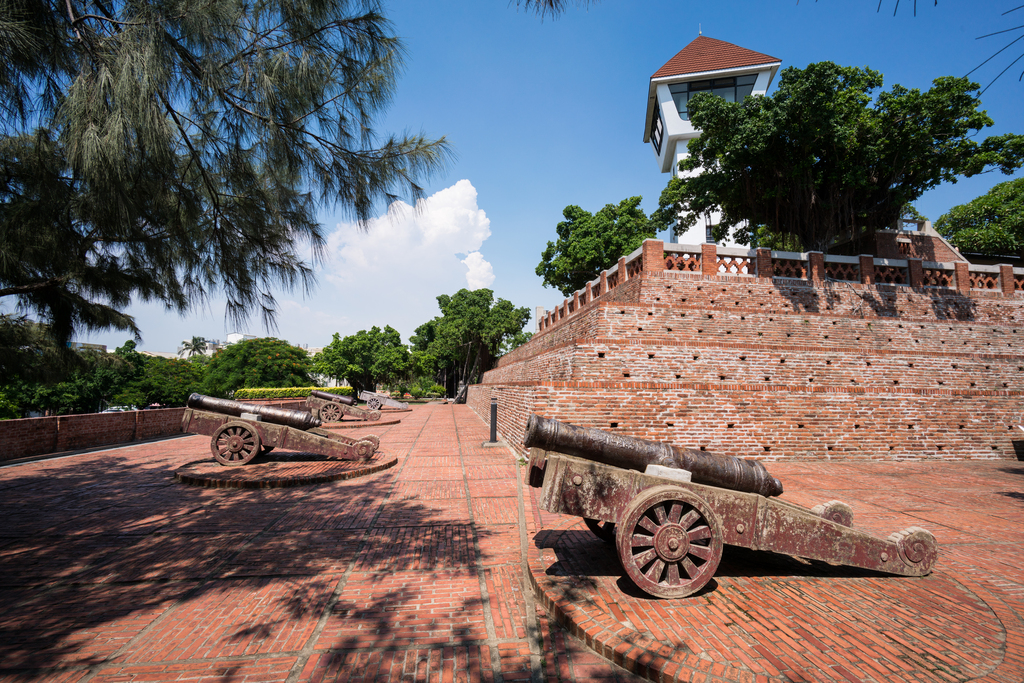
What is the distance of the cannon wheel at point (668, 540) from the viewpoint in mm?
2967

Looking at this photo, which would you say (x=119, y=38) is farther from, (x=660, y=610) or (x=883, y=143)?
(x=883, y=143)

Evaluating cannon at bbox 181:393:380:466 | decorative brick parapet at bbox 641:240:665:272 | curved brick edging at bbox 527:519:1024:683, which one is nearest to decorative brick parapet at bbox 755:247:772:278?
decorative brick parapet at bbox 641:240:665:272

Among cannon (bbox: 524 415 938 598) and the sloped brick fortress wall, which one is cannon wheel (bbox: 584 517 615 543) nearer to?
cannon (bbox: 524 415 938 598)

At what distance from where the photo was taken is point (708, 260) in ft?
38.1

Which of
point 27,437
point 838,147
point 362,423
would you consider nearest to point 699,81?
point 838,147

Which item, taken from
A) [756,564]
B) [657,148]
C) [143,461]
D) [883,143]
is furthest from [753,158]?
[657,148]

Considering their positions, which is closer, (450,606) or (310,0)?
(450,606)

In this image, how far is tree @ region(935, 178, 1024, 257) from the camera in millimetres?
19844

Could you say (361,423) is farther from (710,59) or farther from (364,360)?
(710,59)

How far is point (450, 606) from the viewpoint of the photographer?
311 centimetres

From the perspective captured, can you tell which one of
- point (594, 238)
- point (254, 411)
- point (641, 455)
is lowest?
point (641, 455)

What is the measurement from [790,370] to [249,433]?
1092 centimetres

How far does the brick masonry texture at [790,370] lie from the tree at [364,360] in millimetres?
31855

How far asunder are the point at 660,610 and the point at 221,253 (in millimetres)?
4596
